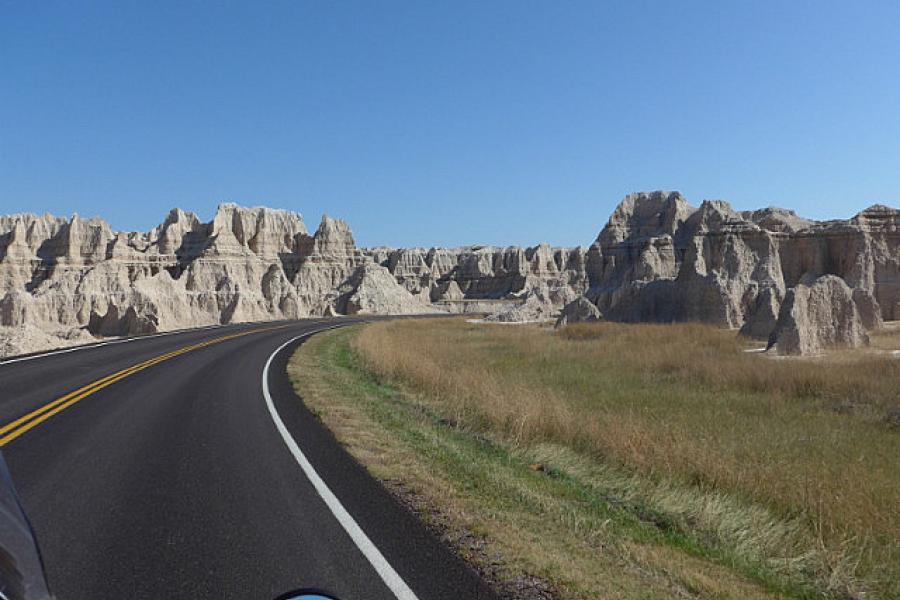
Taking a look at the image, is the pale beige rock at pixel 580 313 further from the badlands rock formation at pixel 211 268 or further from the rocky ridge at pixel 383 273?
the badlands rock formation at pixel 211 268

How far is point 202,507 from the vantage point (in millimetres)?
6262

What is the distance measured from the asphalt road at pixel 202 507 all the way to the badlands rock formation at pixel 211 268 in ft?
164

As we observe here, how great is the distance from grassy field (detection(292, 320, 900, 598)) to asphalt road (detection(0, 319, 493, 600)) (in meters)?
0.69

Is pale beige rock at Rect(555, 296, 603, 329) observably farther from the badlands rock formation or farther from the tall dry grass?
the badlands rock formation

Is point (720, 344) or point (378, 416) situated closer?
point (378, 416)

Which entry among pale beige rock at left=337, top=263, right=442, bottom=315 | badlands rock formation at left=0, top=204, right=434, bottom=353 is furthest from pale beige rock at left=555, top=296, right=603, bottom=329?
pale beige rock at left=337, top=263, right=442, bottom=315

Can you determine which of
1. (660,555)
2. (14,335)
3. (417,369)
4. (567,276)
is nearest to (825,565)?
(660,555)

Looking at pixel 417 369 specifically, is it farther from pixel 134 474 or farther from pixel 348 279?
pixel 348 279

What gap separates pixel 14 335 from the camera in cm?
2411

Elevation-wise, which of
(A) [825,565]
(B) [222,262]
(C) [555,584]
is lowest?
(A) [825,565]

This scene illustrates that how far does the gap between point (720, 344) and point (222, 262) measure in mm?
72845

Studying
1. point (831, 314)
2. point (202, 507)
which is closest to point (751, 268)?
point (831, 314)

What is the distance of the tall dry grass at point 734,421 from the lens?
22.2 feet

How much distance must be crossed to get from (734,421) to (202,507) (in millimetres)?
9897
